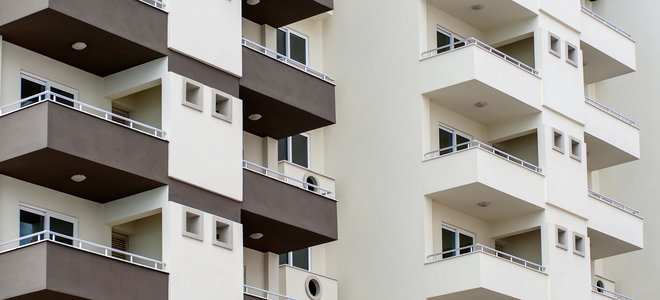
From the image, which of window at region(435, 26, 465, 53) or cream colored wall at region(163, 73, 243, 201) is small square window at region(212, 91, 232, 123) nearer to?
cream colored wall at region(163, 73, 243, 201)

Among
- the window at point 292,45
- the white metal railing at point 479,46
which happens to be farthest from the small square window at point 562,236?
the window at point 292,45

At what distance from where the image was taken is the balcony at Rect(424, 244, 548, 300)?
45219mm

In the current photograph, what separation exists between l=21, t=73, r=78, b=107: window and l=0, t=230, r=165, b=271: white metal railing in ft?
11.1

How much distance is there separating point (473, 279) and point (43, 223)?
14.6 m

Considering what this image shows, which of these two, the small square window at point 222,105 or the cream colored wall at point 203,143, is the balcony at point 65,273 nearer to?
the cream colored wall at point 203,143

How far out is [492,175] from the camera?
46719 mm

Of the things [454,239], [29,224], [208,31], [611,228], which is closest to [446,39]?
[454,239]

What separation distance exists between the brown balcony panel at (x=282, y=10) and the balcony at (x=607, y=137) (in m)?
12.9

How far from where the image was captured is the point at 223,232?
38.8 metres

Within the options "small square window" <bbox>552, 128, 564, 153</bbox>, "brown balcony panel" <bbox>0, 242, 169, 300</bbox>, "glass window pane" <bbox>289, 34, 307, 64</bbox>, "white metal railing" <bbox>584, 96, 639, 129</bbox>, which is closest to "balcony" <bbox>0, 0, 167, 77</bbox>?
"brown balcony panel" <bbox>0, 242, 169, 300</bbox>

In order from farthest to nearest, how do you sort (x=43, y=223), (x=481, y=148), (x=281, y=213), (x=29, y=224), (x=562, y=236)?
(x=562, y=236)
(x=481, y=148)
(x=281, y=213)
(x=43, y=223)
(x=29, y=224)

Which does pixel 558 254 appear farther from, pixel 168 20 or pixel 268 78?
pixel 168 20

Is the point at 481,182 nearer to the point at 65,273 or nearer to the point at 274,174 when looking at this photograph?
the point at 274,174

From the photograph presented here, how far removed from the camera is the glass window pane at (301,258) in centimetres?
4709
